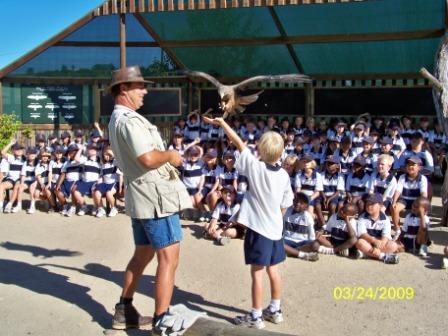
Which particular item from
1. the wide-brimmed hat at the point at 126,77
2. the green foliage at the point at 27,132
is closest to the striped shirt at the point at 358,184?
the wide-brimmed hat at the point at 126,77

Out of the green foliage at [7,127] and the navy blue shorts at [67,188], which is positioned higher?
the green foliage at [7,127]

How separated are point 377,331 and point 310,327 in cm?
50

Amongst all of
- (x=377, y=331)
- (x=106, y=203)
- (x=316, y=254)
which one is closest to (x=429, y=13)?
(x=316, y=254)

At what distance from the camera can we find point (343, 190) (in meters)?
7.78

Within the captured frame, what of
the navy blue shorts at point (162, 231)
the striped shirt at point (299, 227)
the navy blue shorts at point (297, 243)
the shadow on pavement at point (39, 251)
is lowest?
the shadow on pavement at point (39, 251)

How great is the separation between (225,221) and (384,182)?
2.16 meters

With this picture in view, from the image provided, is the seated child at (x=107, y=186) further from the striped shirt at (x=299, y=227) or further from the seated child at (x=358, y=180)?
the seated child at (x=358, y=180)

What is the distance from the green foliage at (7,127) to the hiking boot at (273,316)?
995cm

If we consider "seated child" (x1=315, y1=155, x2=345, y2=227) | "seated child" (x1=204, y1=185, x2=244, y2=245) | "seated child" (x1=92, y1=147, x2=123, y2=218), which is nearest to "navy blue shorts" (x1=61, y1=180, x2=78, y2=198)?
"seated child" (x1=92, y1=147, x2=123, y2=218)

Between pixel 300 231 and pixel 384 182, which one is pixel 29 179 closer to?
pixel 300 231

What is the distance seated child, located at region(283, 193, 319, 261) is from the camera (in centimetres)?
630

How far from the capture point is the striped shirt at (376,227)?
630 cm

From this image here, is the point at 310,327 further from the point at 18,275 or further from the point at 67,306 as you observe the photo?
the point at 18,275

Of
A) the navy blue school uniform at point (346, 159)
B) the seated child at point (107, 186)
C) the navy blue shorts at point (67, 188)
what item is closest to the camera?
the navy blue school uniform at point (346, 159)
